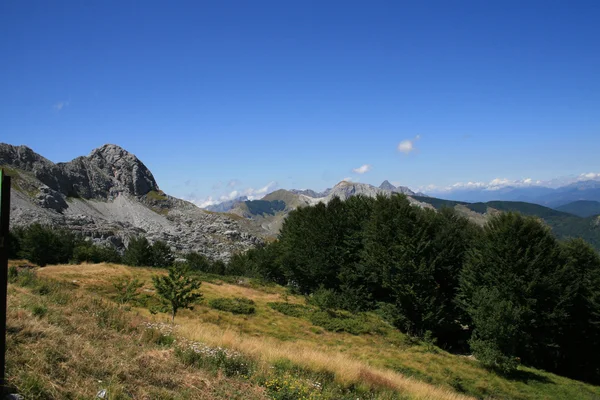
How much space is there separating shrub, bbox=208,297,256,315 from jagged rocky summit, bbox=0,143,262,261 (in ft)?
260

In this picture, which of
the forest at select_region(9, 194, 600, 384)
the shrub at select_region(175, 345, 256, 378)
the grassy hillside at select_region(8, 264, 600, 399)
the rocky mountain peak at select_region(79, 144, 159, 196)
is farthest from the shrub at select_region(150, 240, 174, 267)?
the rocky mountain peak at select_region(79, 144, 159, 196)

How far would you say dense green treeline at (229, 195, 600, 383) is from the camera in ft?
95.1

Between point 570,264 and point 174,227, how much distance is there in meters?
144

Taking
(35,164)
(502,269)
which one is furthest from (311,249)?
(35,164)

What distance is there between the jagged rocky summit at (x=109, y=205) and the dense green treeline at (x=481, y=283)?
8398 centimetres

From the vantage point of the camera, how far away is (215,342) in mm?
11320

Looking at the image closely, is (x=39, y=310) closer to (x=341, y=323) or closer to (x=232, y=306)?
(x=232, y=306)

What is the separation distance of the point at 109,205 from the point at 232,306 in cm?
15239

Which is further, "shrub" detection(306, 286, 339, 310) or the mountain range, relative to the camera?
the mountain range

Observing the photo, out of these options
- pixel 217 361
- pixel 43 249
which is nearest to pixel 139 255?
pixel 43 249

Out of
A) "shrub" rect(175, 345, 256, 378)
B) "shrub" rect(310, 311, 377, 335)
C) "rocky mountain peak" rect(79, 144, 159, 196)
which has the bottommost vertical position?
"shrub" rect(310, 311, 377, 335)

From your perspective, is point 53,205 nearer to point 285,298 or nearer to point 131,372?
point 285,298

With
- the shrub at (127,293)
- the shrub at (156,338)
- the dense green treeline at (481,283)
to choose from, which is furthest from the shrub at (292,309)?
the shrub at (156,338)

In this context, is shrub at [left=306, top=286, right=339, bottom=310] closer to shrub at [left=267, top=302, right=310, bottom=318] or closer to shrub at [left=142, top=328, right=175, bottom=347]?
shrub at [left=267, top=302, right=310, bottom=318]
